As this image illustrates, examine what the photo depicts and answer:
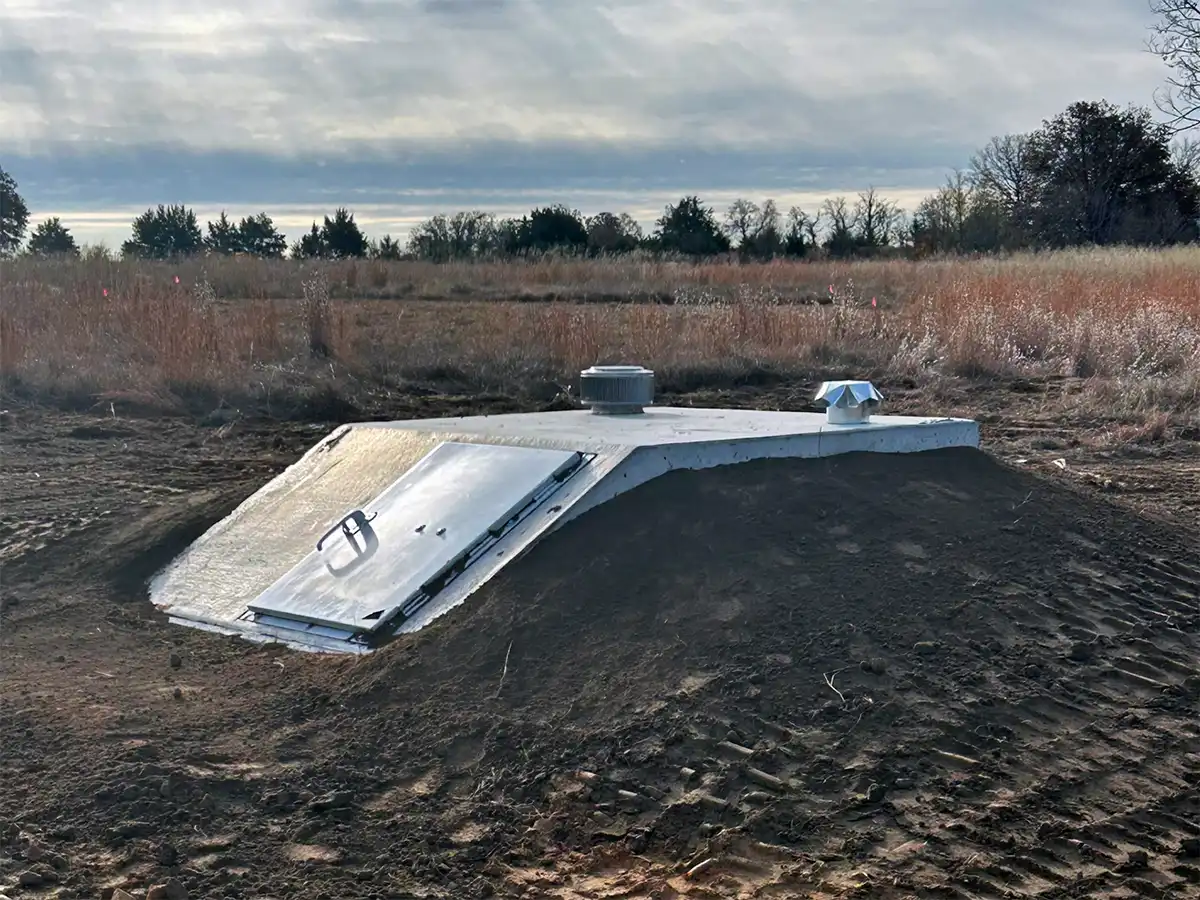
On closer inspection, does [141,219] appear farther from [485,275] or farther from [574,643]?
[574,643]

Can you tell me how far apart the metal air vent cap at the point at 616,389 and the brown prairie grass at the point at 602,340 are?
13.9ft

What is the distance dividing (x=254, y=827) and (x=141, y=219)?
128ft

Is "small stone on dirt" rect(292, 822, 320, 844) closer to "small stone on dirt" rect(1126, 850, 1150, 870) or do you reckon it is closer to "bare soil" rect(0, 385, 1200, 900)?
"bare soil" rect(0, 385, 1200, 900)

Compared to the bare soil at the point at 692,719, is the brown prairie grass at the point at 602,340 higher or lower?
higher

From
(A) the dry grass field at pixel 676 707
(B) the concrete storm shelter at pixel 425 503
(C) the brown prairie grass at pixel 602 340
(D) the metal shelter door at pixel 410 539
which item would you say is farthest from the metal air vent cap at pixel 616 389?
(C) the brown prairie grass at pixel 602 340

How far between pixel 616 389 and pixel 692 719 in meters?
2.90

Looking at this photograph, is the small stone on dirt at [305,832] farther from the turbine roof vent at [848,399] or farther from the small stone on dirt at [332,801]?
the turbine roof vent at [848,399]

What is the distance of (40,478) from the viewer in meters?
7.54

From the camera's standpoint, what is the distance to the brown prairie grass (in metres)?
10.5

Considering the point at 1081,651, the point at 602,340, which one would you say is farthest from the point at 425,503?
the point at 602,340

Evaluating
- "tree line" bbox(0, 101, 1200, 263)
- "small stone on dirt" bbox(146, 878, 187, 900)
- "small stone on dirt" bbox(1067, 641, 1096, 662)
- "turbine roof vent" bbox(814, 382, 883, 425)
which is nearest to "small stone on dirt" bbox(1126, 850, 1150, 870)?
"small stone on dirt" bbox(1067, 641, 1096, 662)

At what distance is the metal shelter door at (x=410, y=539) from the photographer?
4738mm

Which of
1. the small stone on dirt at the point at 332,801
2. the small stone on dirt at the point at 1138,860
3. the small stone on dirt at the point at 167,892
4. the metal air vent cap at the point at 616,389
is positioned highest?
the metal air vent cap at the point at 616,389

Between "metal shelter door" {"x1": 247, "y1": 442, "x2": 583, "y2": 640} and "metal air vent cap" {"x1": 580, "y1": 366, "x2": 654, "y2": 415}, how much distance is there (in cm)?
109
